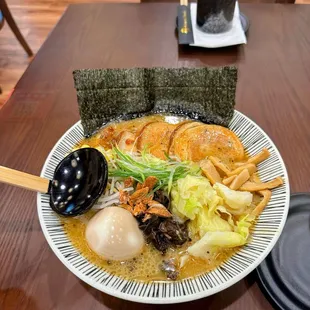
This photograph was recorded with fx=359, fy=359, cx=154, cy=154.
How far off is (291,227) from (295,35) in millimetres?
1050

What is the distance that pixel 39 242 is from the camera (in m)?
0.96

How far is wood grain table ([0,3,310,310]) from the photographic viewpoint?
0.85m

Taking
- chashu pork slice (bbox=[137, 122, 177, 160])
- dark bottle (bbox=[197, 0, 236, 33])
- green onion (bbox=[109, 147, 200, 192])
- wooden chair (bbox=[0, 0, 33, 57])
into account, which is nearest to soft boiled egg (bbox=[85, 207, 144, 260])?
green onion (bbox=[109, 147, 200, 192])

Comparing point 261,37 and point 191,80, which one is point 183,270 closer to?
point 191,80

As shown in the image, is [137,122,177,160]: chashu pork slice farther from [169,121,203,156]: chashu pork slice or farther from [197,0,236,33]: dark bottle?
[197,0,236,33]: dark bottle

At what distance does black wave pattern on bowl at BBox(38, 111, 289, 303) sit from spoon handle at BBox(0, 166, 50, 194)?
23mm

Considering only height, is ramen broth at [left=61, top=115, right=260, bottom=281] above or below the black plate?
above

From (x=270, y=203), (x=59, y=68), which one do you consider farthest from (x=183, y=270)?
(x=59, y=68)

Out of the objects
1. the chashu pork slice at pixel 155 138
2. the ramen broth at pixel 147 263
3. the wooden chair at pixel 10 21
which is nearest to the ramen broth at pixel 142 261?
the ramen broth at pixel 147 263

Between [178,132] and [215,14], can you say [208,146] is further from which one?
[215,14]

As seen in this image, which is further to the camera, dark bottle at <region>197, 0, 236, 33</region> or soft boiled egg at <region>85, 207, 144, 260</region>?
dark bottle at <region>197, 0, 236, 33</region>

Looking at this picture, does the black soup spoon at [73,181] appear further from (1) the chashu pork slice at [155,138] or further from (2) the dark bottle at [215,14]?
(2) the dark bottle at [215,14]

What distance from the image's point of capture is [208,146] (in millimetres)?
1074

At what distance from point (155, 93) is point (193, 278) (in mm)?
631
